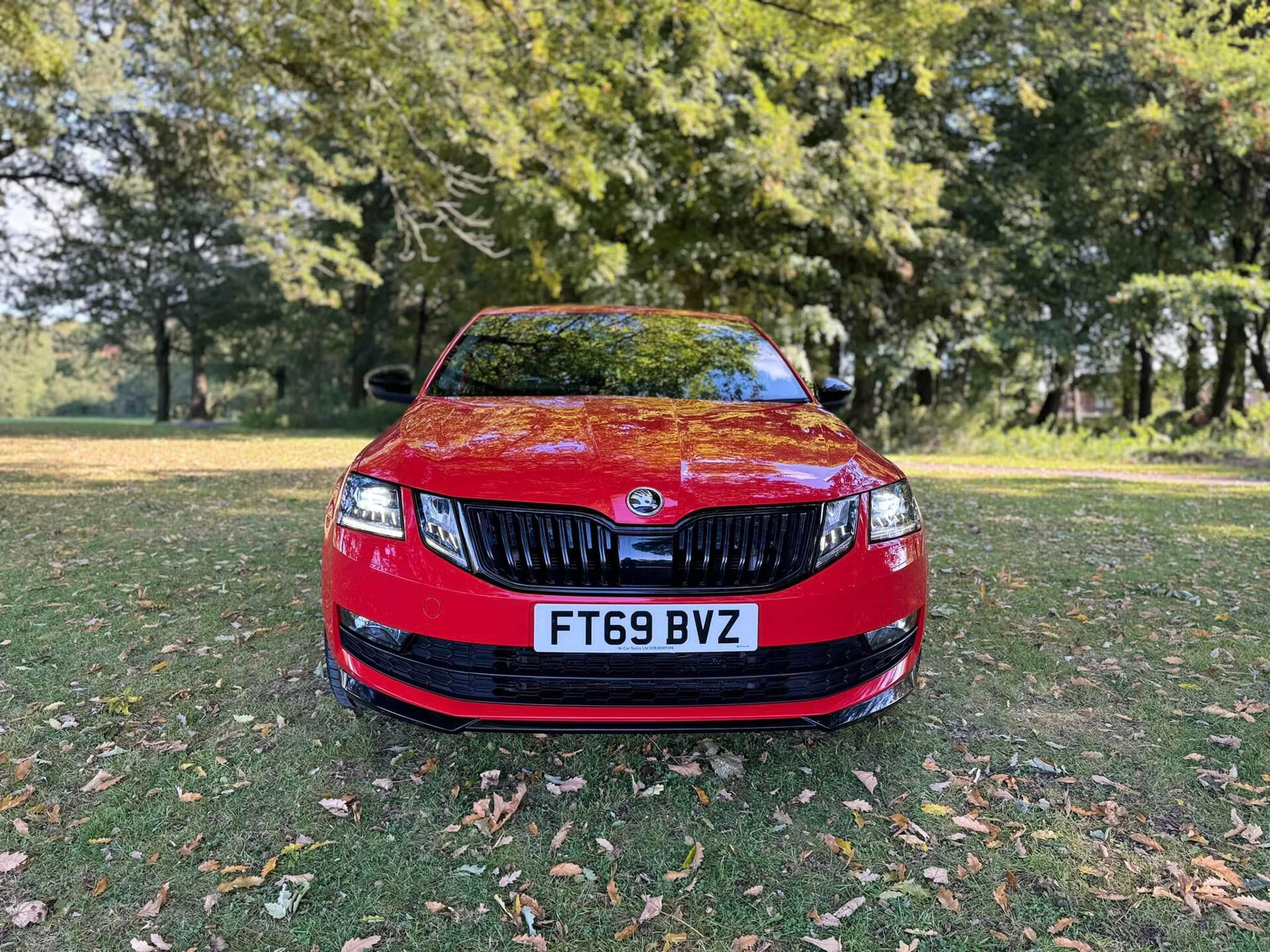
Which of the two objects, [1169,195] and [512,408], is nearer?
[512,408]

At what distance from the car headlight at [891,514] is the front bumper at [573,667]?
14cm

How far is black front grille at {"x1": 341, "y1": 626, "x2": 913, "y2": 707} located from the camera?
7.20 feet

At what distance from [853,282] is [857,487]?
15.4 meters

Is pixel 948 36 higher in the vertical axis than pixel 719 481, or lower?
higher

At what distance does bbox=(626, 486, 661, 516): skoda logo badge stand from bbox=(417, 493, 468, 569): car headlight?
49 centimetres

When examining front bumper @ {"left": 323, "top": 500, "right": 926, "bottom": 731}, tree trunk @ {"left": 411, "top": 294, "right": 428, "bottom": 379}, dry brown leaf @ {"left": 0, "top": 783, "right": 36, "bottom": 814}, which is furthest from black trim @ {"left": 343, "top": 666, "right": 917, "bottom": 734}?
tree trunk @ {"left": 411, "top": 294, "right": 428, "bottom": 379}

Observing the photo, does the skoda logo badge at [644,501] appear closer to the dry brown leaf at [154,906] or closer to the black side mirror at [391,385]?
the dry brown leaf at [154,906]

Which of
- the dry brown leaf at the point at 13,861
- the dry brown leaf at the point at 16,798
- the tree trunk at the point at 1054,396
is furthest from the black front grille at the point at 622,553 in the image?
the tree trunk at the point at 1054,396

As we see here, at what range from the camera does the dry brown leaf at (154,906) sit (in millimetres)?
1972

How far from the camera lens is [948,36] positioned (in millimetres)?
15492

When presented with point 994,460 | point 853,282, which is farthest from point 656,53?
point 994,460

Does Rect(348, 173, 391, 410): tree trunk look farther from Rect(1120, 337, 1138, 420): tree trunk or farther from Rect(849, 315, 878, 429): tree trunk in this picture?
Rect(1120, 337, 1138, 420): tree trunk

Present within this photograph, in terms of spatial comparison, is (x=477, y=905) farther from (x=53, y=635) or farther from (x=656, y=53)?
(x=656, y=53)

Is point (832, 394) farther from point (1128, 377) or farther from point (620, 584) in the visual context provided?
point (1128, 377)
